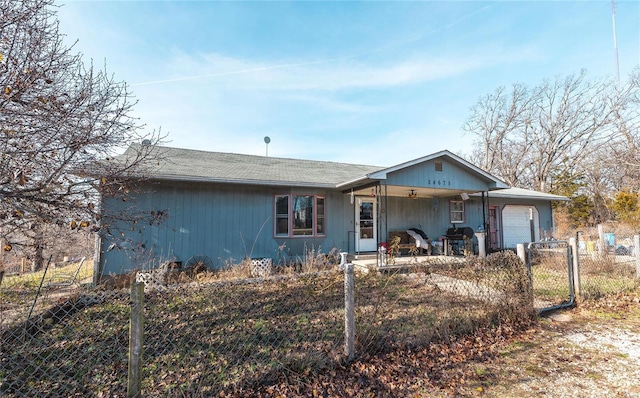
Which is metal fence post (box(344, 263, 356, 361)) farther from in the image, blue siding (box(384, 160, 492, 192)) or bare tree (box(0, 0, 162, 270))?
blue siding (box(384, 160, 492, 192))

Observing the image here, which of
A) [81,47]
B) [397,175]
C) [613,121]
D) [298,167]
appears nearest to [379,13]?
[397,175]

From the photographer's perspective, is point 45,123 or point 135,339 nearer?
point 135,339

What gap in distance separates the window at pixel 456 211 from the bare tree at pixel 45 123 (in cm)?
1231

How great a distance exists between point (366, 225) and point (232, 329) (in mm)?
7551

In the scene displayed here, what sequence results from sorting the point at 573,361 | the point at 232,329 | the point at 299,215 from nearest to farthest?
the point at 573,361 < the point at 232,329 < the point at 299,215

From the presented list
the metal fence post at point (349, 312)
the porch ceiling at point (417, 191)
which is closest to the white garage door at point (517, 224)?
the porch ceiling at point (417, 191)

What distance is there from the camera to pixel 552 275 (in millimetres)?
6621

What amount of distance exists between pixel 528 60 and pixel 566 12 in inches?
171

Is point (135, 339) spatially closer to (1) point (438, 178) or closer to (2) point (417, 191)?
(1) point (438, 178)

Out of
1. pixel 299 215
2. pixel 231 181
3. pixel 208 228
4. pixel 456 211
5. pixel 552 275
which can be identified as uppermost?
pixel 231 181

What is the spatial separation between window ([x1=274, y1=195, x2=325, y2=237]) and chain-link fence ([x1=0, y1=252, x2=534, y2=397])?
4.45 metres

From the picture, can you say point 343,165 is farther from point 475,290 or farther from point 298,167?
point 475,290

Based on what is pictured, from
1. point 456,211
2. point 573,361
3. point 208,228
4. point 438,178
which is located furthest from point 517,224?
point 208,228

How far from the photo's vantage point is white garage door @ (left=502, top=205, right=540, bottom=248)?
13.9 meters
